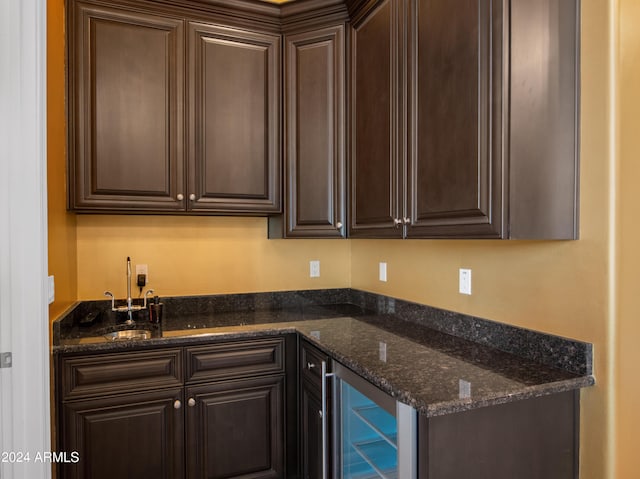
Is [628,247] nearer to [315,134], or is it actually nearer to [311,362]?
[311,362]

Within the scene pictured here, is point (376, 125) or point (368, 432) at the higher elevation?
point (376, 125)

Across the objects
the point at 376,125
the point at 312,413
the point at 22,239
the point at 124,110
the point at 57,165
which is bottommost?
the point at 312,413

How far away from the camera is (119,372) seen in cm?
183

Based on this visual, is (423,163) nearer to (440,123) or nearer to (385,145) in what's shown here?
(440,123)

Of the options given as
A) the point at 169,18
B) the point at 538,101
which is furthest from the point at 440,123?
the point at 169,18

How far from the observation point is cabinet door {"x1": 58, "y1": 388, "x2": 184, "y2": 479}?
1.78m

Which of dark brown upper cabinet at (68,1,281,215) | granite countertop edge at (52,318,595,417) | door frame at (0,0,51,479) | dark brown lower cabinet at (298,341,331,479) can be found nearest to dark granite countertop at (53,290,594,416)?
granite countertop edge at (52,318,595,417)

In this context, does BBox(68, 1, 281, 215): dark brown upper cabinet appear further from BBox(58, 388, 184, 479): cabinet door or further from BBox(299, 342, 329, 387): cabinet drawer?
BBox(58, 388, 184, 479): cabinet door

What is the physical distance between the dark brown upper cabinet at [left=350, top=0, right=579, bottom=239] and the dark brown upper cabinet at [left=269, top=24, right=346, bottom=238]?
22.6 inches

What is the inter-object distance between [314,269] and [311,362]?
3.09ft

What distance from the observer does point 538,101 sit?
125cm

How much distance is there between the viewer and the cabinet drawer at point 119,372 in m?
1.78

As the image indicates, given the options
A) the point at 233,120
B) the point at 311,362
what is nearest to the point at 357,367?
the point at 311,362

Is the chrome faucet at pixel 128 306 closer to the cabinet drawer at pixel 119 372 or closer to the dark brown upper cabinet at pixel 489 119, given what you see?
the cabinet drawer at pixel 119 372
